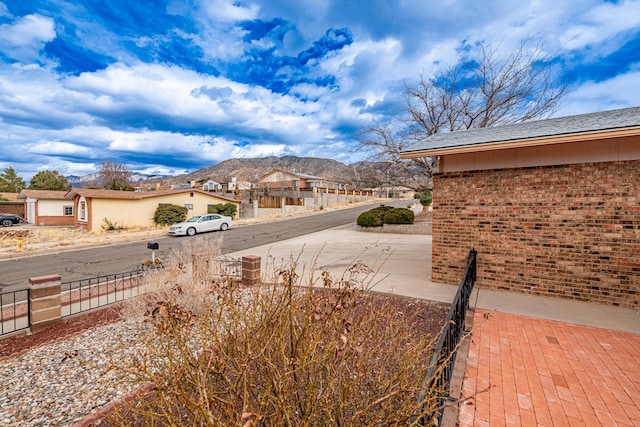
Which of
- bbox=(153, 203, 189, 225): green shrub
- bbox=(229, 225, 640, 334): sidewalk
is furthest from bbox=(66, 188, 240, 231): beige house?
bbox=(229, 225, 640, 334): sidewalk

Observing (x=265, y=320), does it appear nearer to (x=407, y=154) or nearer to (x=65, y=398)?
(x=65, y=398)

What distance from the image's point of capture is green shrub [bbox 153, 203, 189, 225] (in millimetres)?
23047

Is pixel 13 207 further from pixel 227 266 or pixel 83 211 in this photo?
pixel 227 266

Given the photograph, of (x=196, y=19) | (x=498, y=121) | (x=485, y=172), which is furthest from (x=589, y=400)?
(x=498, y=121)

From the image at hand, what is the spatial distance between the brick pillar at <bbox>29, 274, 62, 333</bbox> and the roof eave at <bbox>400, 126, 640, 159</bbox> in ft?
24.8

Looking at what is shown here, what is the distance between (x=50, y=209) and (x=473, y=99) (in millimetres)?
37700

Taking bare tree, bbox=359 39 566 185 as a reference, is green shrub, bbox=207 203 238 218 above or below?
below

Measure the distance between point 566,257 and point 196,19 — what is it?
14343 millimetres

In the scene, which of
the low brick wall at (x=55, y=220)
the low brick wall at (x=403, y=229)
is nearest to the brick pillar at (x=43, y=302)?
the low brick wall at (x=403, y=229)

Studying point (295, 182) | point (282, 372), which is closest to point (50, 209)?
point (295, 182)

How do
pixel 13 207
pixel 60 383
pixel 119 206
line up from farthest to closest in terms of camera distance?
1. pixel 13 207
2. pixel 119 206
3. pixel 60 383

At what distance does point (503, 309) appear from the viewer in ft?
16.7

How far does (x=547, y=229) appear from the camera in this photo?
559 cm

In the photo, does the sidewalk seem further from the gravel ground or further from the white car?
the white car
